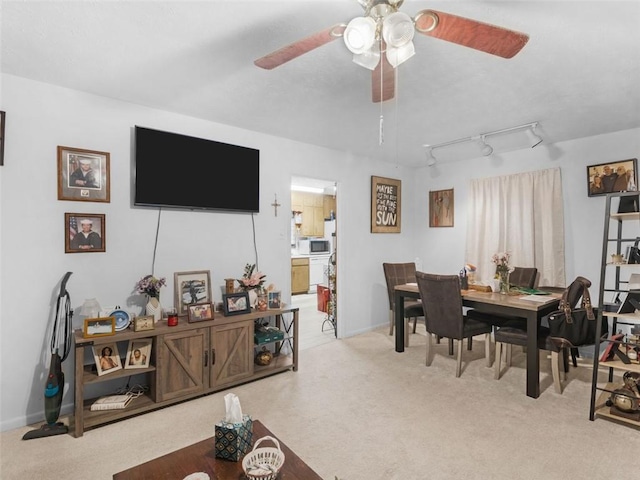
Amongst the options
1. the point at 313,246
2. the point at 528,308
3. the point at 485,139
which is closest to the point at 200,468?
the point at 528,308

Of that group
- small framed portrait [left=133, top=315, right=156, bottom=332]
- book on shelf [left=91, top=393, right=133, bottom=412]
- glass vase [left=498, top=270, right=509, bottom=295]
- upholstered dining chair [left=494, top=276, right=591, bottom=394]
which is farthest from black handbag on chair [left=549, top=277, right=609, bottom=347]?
book on shelf [left=91, top=393, right=133, bottom=412]

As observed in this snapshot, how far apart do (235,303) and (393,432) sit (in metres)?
1.64

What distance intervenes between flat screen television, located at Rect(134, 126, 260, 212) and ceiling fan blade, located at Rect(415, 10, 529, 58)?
2.32m

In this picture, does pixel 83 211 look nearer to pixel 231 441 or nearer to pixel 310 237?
pixel 231 441

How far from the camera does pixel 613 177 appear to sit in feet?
11.7

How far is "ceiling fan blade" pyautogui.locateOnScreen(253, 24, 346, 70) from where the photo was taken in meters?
1.41

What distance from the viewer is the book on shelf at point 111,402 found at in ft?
8.01

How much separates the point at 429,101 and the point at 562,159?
7.35 ft

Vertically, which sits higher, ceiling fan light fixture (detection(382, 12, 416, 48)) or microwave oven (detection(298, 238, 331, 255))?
ceiling fan light fixture (detection(382, 12, 416, 48))

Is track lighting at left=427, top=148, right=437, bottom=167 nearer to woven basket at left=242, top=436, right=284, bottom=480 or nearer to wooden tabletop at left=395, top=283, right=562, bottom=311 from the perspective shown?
wooden tabletop at left=395, top=283, right=562, bottom=311

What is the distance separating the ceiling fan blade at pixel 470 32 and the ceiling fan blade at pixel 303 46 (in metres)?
0.33

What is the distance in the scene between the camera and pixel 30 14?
1.70m

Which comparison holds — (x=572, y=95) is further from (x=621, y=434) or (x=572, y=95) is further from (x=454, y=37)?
(x=621, y=434)

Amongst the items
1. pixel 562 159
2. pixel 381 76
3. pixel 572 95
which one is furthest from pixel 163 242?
pixel 562 159
